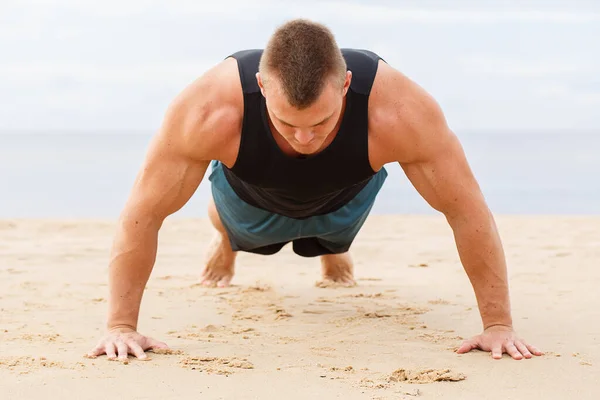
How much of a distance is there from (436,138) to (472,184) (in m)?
0.23

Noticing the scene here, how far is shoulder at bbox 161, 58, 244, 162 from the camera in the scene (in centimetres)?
312

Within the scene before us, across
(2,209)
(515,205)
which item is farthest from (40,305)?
(515,205)

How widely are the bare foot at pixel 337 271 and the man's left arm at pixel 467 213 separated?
1.88 m

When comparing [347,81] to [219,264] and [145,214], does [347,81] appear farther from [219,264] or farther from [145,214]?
[219,264]

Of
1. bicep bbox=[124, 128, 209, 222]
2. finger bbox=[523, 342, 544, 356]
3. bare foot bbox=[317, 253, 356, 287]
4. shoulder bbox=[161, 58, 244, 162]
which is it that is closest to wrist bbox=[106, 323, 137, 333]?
bicep bbox=[124, 128, 209, 222]

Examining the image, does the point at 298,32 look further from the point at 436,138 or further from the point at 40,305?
the point at 40,305

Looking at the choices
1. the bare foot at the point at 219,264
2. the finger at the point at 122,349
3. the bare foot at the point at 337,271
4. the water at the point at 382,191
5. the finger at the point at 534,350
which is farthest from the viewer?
the water at the point at 382,191

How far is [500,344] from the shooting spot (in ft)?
10.4

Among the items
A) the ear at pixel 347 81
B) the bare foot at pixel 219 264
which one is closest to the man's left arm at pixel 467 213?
the ear at pixel 347 81

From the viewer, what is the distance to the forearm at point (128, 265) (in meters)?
3.24

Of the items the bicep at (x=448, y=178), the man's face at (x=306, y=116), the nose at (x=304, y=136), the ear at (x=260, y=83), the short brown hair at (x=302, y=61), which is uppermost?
the short brown hair at (x=302, y=61)

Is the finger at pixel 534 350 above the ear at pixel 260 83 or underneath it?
underneath

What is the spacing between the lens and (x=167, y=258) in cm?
633

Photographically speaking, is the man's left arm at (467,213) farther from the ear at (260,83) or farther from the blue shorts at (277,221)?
the blue shorts at (277,221)
